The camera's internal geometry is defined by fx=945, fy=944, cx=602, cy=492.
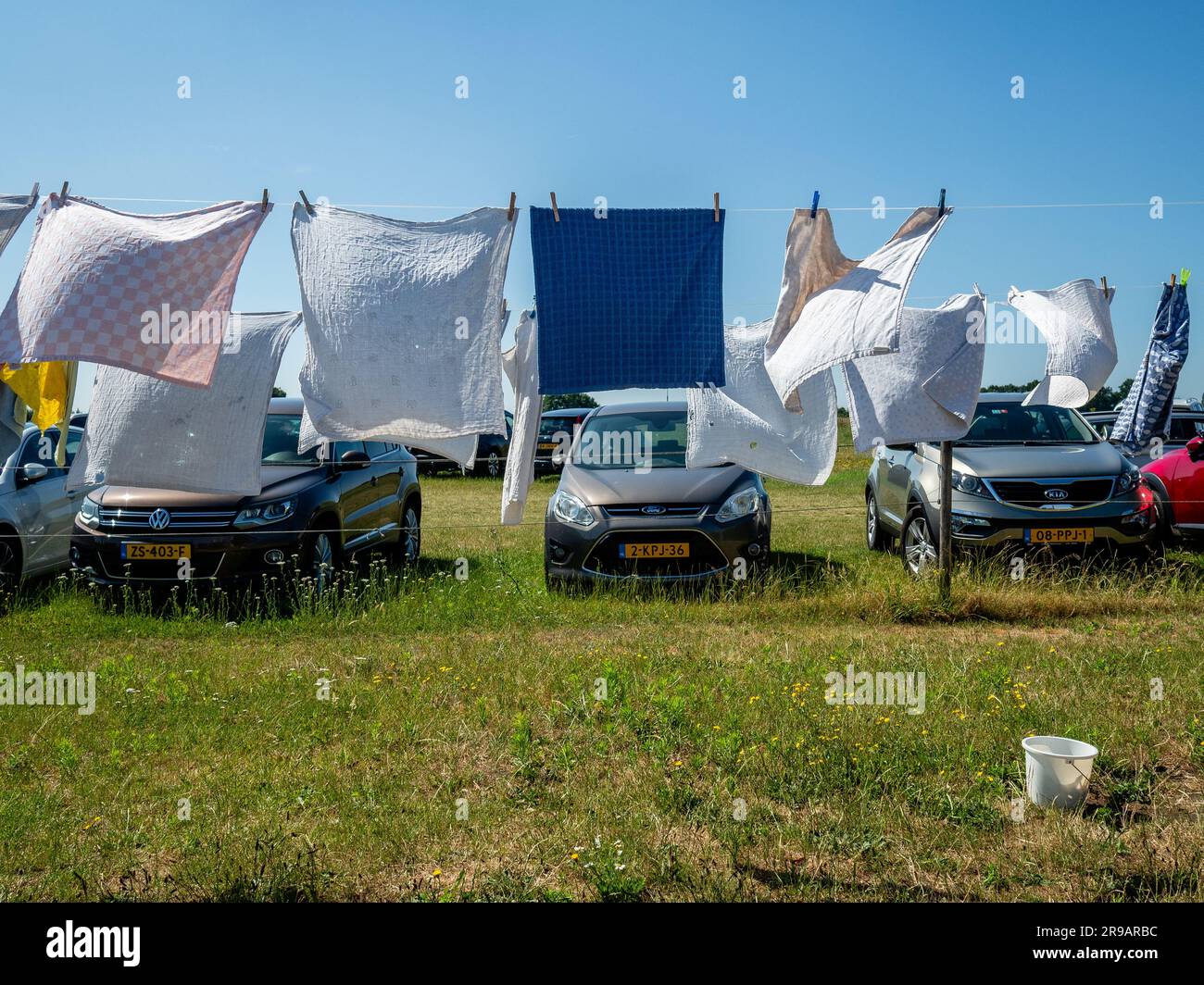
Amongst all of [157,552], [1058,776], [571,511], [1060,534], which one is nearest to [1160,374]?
[1060,534]

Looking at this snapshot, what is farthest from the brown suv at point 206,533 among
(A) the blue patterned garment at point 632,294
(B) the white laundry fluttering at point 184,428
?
(A) the blue patterned garment at point 632,294

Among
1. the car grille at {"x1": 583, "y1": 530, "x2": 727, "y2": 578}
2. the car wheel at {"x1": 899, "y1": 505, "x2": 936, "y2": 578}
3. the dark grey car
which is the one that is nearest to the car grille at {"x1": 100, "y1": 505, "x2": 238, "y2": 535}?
the dark grey car

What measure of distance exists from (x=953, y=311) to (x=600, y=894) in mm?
4325

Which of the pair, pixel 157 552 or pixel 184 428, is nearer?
pixel 184 428

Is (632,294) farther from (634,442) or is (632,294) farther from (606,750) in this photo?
(634,442)

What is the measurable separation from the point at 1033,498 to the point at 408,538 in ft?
21.1

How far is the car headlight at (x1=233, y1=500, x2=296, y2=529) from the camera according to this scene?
7.84 meters

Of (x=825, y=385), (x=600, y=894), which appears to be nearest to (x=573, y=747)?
(x=600, y=894)

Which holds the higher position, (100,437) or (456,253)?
(456,253)

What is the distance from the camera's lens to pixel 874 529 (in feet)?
36.7

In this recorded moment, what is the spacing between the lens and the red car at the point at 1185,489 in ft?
32.5

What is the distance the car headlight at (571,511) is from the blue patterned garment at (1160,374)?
508 centimetres
